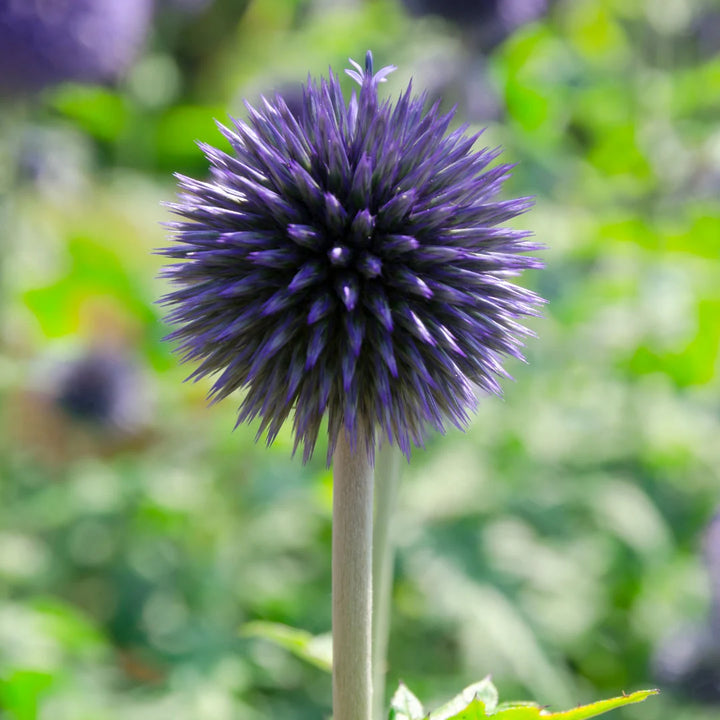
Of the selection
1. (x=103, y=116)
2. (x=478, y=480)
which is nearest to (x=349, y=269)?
(x=478, y=480)

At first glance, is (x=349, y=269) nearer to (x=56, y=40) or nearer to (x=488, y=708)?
(x=488, y=708)

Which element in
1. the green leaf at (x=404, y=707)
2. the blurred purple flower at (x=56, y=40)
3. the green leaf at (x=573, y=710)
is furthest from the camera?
the blurred purple flower at (x=56, y=40)

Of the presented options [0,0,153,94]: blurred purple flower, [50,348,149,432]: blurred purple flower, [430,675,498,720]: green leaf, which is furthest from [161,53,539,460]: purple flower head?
[0,0,153,94]: blurred purple flower

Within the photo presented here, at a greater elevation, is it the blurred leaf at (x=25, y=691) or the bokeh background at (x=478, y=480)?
the bokeh background at (x=478, y=480)

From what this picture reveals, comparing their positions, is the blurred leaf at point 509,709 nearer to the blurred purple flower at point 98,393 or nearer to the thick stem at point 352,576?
the thick stem at point 352,576

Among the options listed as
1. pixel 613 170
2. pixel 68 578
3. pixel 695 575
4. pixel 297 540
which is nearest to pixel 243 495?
pixel 297 540

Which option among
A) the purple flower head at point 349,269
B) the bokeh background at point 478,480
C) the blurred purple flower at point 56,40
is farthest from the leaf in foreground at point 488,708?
the blurred purple flower at point 56,40

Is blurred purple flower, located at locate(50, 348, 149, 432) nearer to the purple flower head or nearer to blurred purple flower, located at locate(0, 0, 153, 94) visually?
blurred purple flower, located at locate(0, 0, 153, 94)
